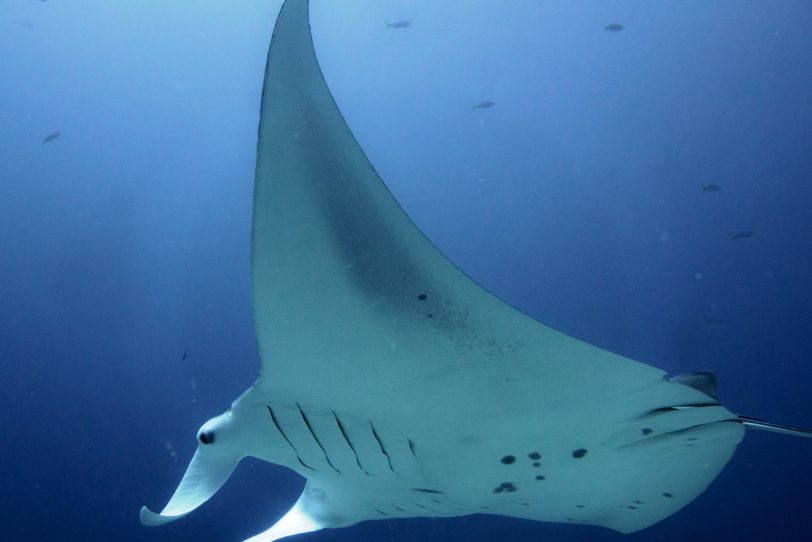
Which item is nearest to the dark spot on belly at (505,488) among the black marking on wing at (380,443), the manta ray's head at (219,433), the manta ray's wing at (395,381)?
the manta ray's wing at (395,381)

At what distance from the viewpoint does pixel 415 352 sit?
4.87ft

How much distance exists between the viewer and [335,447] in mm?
1767

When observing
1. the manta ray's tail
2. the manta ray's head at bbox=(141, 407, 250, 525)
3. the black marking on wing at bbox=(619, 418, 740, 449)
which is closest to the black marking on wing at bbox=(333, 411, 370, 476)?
the manta ray's head at bbox=(141, 407, 250, 525)

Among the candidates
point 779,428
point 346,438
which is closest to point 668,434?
point 779,428

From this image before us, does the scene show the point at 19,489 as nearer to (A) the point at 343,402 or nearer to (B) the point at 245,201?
(B) the point at 245,201

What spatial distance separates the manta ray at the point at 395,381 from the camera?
1.24 meters

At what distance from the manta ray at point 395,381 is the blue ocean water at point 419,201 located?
5409mm

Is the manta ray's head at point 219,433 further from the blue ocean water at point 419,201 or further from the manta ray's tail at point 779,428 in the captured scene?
the blue ocean water at point 419,201

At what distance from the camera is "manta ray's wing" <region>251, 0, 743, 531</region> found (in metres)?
1.22

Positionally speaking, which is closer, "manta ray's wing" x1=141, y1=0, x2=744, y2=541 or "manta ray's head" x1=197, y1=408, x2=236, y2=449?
"manta ray's wing" x1=141, y1=0, x2=744, y2=541

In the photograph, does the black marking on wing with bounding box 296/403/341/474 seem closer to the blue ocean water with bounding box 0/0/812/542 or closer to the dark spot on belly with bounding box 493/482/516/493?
the dark spot on belly with bounding box 493/482/516/493

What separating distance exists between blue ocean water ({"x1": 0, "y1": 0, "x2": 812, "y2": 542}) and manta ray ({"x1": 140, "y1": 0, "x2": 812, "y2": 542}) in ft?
17.7

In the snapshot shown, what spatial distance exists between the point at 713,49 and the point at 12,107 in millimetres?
9536

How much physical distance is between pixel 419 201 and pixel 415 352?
718 cm
